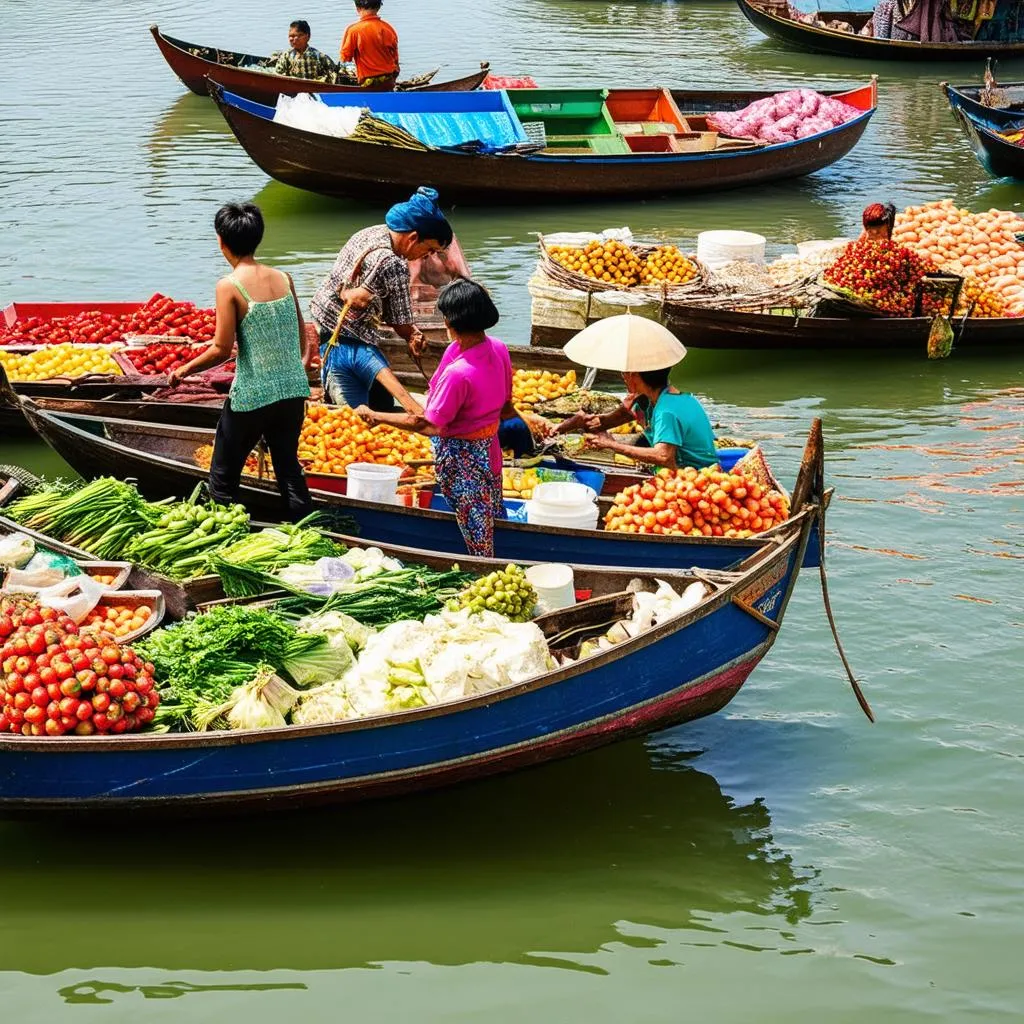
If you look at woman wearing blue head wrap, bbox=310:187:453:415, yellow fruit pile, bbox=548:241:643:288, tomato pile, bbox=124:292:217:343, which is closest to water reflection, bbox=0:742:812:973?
woman wearing blue head wrap, bbox=310:187:453:415

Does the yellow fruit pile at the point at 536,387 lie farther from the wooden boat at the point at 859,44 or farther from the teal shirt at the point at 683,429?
the wooden boat at the point at 859,44

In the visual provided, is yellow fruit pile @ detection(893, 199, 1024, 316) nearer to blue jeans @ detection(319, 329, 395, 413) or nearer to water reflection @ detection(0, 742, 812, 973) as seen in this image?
blue jeans @ detection(319, 329, 395, 413)

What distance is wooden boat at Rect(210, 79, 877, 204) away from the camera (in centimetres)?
1309

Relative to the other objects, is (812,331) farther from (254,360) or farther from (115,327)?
(254,360)

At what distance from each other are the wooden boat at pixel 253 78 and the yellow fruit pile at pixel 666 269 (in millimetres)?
4994

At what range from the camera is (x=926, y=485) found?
8.43m

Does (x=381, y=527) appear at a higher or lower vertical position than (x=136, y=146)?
lower

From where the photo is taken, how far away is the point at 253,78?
602 inches

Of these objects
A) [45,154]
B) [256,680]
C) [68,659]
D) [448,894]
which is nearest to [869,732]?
[448,894]

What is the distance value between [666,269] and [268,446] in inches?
170

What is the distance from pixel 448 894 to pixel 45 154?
13158 mm

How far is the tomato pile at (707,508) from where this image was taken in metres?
6.32

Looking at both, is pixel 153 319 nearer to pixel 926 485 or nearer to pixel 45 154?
pixel 926 485

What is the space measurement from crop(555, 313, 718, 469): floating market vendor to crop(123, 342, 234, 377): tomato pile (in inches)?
104
